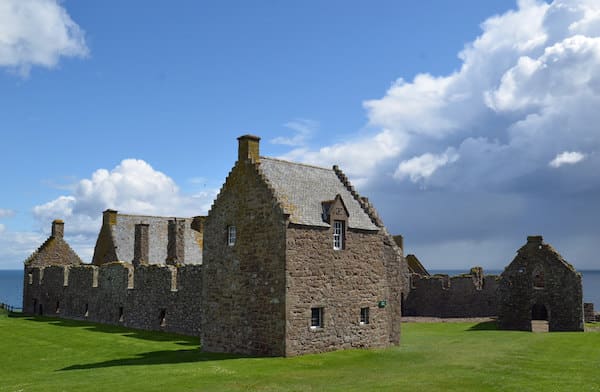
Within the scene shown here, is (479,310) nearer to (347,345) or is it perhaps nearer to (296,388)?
(347,345)

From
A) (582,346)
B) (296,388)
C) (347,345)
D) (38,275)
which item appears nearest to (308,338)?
(347,345)

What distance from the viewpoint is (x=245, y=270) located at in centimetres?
3012

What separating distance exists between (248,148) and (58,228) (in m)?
43.8

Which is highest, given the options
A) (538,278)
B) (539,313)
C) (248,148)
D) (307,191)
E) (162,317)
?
(248,148)

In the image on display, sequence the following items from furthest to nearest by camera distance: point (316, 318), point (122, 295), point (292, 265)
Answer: point (122, 295) → point (316, 318) → point (292, 265)

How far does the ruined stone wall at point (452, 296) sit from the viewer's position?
57.2 meters

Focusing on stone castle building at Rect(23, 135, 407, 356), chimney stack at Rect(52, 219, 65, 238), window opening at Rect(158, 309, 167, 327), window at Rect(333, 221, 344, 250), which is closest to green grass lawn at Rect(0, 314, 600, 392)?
stone castle building at Rect(23, 135, 407, 356)

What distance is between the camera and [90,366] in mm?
28406

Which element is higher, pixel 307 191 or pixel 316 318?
pixel 307 191

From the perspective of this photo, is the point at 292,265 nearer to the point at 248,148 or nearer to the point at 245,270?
the point at 245,270

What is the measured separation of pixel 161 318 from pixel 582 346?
27772mm

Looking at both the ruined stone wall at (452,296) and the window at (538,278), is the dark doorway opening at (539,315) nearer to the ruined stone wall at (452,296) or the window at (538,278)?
the ruined stone wall at (452,296)

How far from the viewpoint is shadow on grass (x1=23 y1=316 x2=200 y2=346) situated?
38250 millimetres

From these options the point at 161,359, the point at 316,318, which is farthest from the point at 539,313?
the point at 161,359
